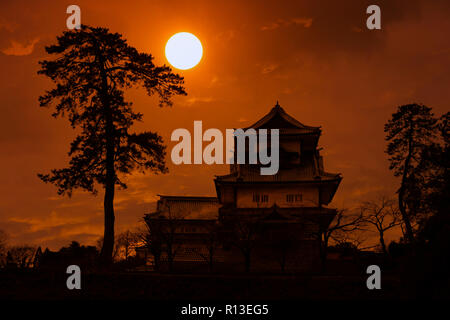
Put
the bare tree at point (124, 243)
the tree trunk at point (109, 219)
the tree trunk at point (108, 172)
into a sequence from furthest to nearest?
the bare tree at point (124, 243), the tree trunk at point (108, 172), the tree trunk at point (109, 219)

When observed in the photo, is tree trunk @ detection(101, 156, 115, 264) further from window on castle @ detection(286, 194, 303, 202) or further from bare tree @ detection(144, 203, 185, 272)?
window on castle @ detection(286, 194, 303, 202)

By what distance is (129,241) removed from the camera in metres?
47.9

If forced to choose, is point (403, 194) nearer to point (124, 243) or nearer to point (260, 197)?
point (260, 197)

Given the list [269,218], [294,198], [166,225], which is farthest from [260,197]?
[166,225]

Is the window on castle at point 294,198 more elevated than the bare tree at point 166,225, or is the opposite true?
the window on castle at point 294,198

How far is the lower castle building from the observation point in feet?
90.3

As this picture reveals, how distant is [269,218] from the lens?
28.6 metres

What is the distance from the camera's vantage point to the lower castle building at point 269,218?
27.5m

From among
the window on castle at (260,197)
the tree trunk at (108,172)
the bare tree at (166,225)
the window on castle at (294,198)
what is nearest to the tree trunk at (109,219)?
the tree trunk at (108,172)

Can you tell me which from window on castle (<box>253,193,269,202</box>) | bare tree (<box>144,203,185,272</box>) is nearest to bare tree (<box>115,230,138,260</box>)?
bare tree (<box>144,203,185,272</box>)

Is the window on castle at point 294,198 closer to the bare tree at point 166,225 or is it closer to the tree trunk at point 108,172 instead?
the bare tree at point 166,225

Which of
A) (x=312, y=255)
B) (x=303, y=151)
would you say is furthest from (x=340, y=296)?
(x=303, y=151)

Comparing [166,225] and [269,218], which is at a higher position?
[269,218]

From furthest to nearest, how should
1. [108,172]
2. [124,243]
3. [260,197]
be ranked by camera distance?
[124,243], [260,197], [108,172]
